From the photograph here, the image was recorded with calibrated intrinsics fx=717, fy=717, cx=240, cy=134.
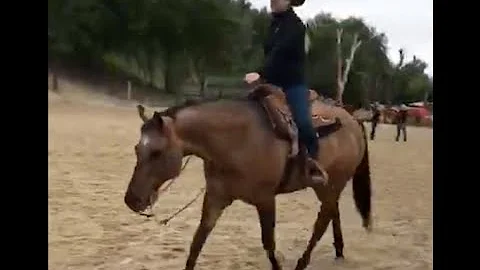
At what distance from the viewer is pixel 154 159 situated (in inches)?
64.8

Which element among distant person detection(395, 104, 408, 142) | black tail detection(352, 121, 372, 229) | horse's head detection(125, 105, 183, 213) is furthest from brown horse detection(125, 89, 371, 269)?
distant person detection(395, 104, 408, 142)

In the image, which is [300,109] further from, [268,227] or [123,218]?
[123,218]

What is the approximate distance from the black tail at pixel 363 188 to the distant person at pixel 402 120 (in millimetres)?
100

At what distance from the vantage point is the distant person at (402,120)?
1.94 m

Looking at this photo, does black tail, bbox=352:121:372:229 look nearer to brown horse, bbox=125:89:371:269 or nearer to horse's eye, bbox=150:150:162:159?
brown horse, bbox=125:89:371:269

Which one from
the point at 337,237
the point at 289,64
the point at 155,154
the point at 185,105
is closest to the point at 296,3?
the point at 289,64

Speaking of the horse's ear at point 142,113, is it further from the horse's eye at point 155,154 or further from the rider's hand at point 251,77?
the rider's hand at point 251,77

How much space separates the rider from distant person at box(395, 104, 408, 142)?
0.30m

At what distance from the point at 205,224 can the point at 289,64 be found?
440 millimetres
